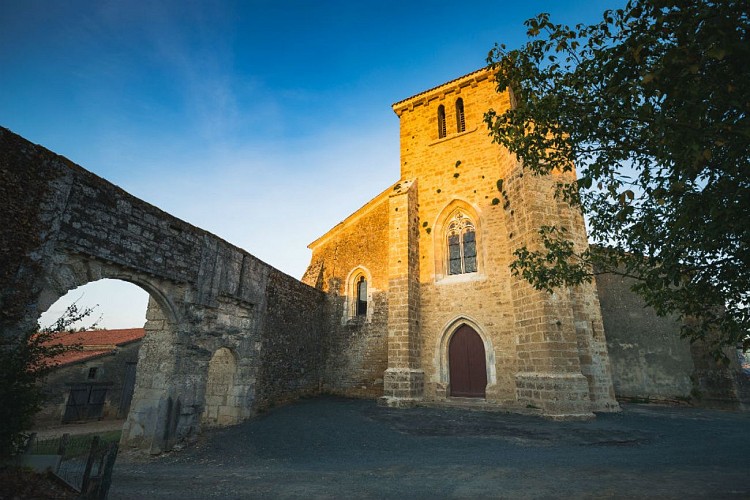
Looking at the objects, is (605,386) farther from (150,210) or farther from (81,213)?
A: (81,213)

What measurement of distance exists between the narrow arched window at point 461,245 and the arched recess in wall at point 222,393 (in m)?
7.67

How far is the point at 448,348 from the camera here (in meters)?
12.1

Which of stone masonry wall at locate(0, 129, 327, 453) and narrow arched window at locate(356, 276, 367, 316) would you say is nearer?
stone masonry wall at locate(0, 129, 327, 453)

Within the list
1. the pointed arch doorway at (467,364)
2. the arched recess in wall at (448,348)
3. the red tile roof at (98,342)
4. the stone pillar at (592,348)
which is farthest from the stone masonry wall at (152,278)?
the stone pillar at (592,348)

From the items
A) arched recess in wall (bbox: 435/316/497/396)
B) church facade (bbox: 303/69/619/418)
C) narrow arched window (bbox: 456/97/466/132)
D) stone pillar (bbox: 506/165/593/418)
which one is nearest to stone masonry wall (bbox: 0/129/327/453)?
church facade (bbox: 303/69/619/418)

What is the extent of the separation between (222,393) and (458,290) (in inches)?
307

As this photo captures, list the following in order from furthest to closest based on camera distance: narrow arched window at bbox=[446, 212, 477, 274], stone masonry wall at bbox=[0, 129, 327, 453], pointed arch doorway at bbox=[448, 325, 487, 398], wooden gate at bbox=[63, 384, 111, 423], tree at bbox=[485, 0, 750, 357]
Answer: wooden gate at bbox=[63, 384, 111, 423] → narrow arched window at bbox=[446, 212, 477, 274] → pointed arch doorway at bbox=[448, 325, 487, 398] → stone masonry wall at bbox=[0, 129, 327, 453] → tree at bbox=[485, 0, 750, 357]

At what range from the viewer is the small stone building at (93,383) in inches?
564

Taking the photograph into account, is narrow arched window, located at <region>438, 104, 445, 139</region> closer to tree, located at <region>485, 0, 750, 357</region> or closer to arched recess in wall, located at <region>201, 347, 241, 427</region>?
tree, located at <region>485, 0, 750, 357</region>

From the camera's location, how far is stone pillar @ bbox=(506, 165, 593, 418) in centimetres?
916

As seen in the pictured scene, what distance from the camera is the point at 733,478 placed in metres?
Result: 4.42

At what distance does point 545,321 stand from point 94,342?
19.8 metres

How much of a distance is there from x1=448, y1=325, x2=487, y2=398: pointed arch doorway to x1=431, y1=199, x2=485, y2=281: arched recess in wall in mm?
1931

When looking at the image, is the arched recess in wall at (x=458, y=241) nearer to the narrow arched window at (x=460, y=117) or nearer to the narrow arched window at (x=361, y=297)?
the narrow arched window at (x=460, y=117)
